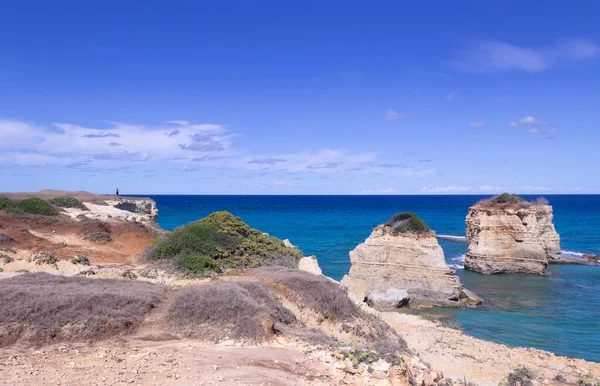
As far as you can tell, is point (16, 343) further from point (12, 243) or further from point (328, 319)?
point (12, 243)

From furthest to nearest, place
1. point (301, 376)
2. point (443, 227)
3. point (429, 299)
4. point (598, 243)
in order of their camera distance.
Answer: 1. point (443, 227)
2. point (598, 243)
3. point (429, 299)
4. point (301, 376)

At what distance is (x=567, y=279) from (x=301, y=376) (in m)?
35.7

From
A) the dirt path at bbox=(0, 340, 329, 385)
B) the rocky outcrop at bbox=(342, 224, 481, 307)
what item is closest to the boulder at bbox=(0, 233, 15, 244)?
the dirt path at bbox=(0, 340, 329, 385)

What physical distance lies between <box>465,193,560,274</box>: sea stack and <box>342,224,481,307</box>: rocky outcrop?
13.5 metres

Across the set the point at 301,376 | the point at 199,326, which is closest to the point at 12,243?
the point at 199,326

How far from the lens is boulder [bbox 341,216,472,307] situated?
27.9 meters

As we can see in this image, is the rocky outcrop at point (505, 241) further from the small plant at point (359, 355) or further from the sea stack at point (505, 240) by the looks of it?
the small plant at point (359, 355)

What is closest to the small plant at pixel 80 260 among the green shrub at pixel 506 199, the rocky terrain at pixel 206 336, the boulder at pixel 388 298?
the rocky terrain at pixel 206 336

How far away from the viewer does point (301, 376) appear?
8.81 meters

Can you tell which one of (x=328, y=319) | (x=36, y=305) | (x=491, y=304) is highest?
(x=36, y=305)

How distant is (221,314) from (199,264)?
20.9ft

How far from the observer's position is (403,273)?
95.4ft

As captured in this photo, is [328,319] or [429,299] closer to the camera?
[328,319]

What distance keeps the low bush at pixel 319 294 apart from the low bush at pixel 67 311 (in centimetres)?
428
